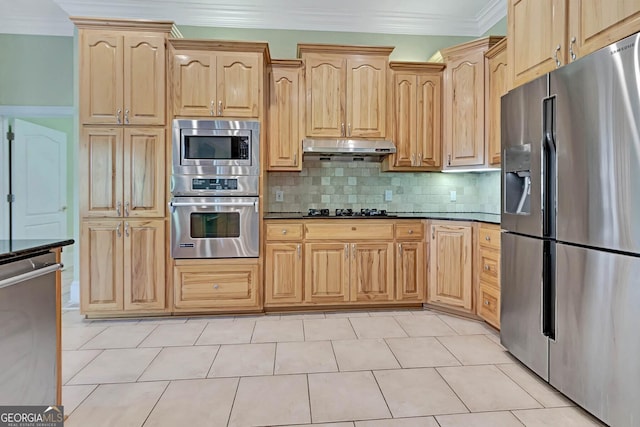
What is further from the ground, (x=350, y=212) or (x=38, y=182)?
(x=38, y=182)

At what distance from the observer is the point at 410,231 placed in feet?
10.9

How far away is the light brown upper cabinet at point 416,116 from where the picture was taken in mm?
3523

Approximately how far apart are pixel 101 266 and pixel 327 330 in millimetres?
2011

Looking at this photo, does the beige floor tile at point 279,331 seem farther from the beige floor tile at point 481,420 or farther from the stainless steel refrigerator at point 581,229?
the stainless steel refrigerator at point 581,229

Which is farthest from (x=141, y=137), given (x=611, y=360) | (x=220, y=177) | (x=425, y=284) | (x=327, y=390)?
(x=611, y=360)

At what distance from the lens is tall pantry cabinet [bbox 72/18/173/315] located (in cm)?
296

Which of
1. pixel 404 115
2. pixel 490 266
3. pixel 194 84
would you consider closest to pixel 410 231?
pixel 490 266

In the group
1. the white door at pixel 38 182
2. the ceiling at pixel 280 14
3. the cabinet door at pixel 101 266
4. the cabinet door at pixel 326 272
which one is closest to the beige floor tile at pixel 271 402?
the cabinet door at pixel 326 272

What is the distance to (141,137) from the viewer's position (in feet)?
9.82

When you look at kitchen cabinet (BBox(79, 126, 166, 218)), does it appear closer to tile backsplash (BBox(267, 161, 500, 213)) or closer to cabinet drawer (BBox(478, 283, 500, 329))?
tile backsplash (BBox(267, 161, 500, 213))

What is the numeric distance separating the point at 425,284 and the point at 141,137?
2.90 m

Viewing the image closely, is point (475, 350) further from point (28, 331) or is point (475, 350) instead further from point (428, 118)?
point (28, 331)

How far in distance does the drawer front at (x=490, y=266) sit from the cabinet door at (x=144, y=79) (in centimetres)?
300

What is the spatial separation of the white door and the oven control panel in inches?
104
